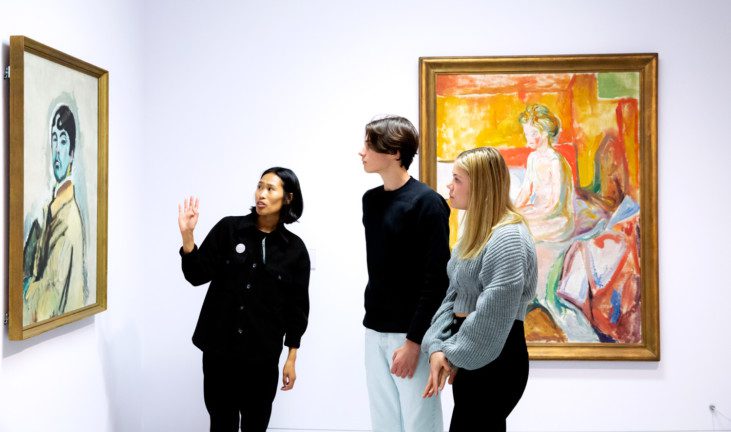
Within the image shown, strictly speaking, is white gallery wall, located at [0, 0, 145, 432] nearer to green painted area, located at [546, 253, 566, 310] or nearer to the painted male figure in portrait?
the painted male figure in portrait

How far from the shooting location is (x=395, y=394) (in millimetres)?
2383

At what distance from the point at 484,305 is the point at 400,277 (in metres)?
0.40

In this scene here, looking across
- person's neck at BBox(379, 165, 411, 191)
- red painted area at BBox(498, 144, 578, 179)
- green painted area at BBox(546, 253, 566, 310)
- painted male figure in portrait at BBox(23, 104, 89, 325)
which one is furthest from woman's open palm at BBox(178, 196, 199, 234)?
green painted area at BBox(546, 253, 566, 310)

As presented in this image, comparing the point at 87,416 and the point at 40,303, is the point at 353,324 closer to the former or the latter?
the point at 87,416

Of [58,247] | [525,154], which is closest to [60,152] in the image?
[58,247]

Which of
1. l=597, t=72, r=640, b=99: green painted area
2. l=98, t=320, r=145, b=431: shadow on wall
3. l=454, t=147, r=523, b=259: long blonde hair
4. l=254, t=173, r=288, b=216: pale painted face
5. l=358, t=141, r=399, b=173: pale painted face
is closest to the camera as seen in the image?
l=454, t=147, r=523, b=259: long blonde hair

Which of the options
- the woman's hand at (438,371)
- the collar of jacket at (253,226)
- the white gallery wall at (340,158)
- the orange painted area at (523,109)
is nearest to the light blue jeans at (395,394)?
the woman's hand at (438,371)

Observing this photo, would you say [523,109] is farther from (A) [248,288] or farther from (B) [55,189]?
(B) [55,189]

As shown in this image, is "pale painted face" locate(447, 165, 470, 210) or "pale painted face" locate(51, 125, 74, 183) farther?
"pale painted face" locate(51, 125, 74, 183)

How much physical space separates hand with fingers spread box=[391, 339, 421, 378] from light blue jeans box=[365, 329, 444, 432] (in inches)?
1.3

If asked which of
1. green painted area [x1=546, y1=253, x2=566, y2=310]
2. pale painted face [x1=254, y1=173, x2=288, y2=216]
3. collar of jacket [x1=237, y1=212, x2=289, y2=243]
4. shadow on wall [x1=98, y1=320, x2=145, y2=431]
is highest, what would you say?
pale painted face [x1=254, y1=173, x2=288, y2=216]

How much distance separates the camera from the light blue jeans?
230 centimetres

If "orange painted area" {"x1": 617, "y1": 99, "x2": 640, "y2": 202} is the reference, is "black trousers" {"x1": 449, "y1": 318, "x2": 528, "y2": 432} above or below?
below

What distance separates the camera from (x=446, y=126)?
11.3 ft
